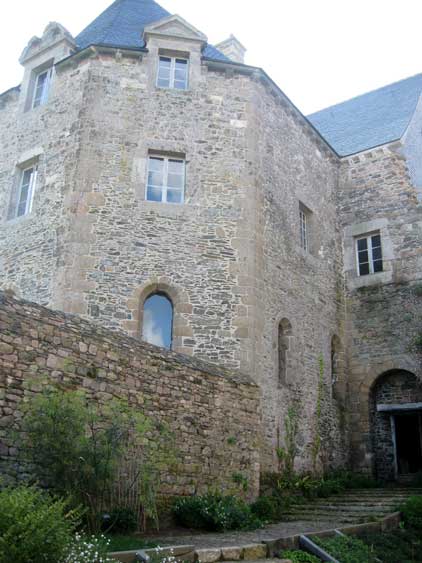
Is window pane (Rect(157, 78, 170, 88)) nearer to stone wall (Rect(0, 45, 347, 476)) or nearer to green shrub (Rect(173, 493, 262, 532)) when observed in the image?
stone wall (Rect(0, 45, 347, 476))

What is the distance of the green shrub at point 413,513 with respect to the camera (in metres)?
10.1

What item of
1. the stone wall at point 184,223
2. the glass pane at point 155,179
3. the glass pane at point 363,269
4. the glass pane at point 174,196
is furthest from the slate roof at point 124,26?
the glass pane at point 363,269

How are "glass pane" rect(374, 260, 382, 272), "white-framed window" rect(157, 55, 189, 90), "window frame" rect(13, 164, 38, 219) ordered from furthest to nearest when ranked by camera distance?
"glass pane" rect(374, 260, 382, 272) < "white-framed window" rect(157, 55, 189, 90) < "window frame" rect(13, 164, 38, 219)

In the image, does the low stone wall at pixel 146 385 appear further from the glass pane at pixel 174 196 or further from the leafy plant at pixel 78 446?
the glass pane at pixel 174 196

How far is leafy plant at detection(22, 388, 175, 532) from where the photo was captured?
6895 millimetres

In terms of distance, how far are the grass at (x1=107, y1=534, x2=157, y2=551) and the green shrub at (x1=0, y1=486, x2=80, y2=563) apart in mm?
1392

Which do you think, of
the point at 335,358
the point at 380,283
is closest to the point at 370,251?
the point at 380,283

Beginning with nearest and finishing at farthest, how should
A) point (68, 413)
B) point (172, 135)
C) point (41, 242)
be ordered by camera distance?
point (68, 413) < point (41, 242) < point (172, 135)

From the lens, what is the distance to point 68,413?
691 cm

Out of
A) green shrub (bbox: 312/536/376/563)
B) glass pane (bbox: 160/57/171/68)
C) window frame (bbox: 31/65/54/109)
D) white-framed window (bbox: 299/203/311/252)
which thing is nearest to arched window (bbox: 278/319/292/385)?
white-framed window (bbox: 299/203/311/252)

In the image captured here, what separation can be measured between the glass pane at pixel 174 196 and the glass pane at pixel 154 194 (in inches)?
6.8

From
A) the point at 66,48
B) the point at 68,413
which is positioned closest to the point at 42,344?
the point at 68,413

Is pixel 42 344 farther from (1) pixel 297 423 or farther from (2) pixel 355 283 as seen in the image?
(2) pixel 355 283

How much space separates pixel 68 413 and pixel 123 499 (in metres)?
1.94
